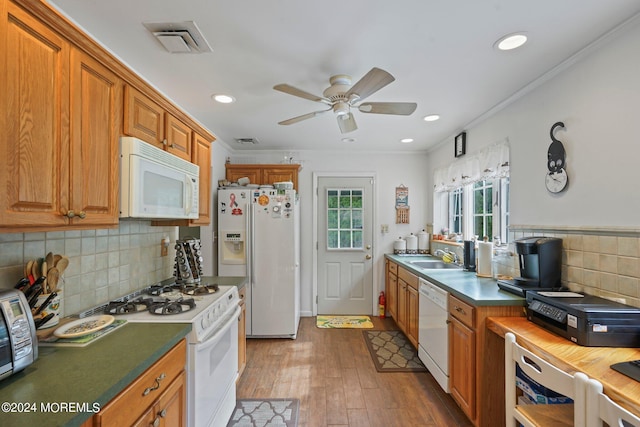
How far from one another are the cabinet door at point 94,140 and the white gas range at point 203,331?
1.79 ft

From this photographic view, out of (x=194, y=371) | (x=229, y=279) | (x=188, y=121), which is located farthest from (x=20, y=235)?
(x=229, y=279)

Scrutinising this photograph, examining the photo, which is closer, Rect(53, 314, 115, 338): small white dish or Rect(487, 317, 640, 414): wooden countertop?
Rect(487, 317, 640, 414): wooden countertop

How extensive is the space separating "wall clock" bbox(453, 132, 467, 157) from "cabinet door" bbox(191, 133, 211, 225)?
262 cm

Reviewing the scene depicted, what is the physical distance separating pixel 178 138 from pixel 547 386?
2410mm


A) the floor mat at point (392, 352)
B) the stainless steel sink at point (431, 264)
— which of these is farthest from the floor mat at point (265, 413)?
the stainless steel sink at point (431, 264)

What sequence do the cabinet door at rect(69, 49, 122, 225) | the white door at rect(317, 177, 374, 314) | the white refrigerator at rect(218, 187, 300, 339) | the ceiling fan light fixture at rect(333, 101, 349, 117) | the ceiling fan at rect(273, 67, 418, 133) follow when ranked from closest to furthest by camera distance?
the cabinet door at rect(69, 49, 122, 225) < the ceiling fan at rect(273, 67, 418, 133) < the ceiling fan light fixture at rect(333, 101, 349, 117) < the white refrigerator at rect(218, 187, 300, 339) < the white door at rect(317, 177, 374, 314)

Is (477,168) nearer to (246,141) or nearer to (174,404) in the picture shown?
(246,141)

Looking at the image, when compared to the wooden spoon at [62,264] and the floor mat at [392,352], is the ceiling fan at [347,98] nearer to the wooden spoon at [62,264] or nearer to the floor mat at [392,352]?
the wooden spoon at [62,264]

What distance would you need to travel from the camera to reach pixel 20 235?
4.31 feet

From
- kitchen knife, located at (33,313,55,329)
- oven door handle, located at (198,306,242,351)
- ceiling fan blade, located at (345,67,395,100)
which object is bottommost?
oven door handle, located at (198,306,242,351)

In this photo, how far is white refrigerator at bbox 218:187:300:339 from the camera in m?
3.43

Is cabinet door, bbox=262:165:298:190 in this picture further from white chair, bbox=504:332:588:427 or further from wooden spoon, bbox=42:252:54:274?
white chair, bbox=504:332:588:427

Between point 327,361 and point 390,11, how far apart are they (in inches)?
114

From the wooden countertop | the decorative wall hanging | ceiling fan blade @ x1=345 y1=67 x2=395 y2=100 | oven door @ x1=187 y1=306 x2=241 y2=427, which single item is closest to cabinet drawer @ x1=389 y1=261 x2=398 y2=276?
the decorative wall hanging
